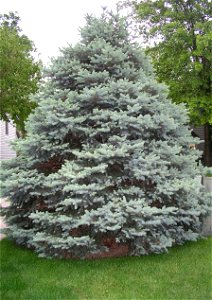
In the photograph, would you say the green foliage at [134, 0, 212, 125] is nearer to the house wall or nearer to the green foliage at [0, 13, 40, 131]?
the green foliage at [0, 13, 40, 131]

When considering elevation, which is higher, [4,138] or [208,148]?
[4,138]

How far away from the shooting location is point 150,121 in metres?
5.75

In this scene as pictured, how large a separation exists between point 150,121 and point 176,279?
2.27 meters

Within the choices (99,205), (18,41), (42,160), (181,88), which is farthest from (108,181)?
(181,88)

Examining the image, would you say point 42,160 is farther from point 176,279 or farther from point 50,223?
point 176,279

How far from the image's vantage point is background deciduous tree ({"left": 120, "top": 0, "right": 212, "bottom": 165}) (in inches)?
686

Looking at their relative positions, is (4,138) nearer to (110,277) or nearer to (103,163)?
(103,163)

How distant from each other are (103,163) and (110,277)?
60.7 inches

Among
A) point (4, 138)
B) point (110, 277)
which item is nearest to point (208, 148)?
point (4, 138)

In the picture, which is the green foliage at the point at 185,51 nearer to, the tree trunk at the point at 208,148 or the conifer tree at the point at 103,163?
the tree trunk at the point at 208,148

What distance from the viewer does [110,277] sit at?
16.3 feet

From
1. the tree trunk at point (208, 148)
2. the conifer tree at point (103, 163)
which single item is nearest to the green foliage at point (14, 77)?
the conifer tree at point (103, 163)

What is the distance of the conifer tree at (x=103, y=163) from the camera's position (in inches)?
211

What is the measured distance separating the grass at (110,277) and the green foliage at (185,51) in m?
12.3
